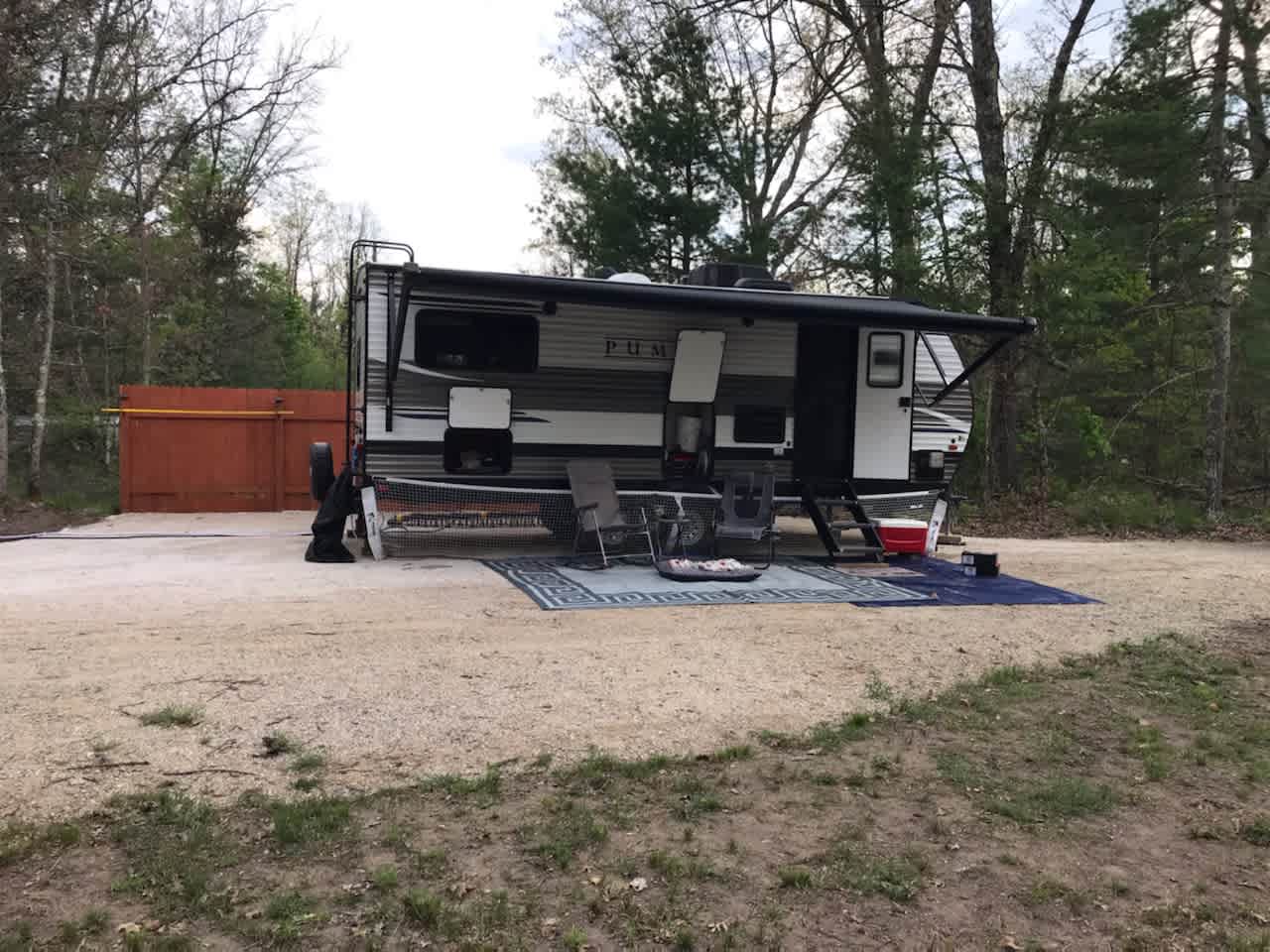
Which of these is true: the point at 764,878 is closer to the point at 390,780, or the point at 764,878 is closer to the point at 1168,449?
the point at 390,780

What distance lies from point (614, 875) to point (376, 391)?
5998 millimetres

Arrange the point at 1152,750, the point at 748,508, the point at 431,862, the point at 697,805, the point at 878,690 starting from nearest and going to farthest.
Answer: the point at 431,862, the point at 697,805, the point at 1152,750, the point at 878,690, the point at 748,508

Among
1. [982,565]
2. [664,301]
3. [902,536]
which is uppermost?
[664,301]

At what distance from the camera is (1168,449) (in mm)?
15805

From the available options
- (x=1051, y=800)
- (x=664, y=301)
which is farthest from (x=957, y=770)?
(x=664, y=301)

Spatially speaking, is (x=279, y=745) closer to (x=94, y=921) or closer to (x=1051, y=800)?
(x=94, y=921)

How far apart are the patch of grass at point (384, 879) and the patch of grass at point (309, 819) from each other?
272 millimetres

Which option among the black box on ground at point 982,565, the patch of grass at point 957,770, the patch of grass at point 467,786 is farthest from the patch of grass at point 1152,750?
the black box on ground at point 982,565

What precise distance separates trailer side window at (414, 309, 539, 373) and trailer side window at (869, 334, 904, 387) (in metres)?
3.34

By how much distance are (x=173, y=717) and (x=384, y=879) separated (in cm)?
168

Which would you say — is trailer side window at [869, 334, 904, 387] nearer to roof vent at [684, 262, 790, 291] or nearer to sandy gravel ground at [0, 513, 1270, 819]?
roof vent at [684, 262, 790, 291]

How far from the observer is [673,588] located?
688 centimetres

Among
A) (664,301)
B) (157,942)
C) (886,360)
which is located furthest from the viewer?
(886,360)

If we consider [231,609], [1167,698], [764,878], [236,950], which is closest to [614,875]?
[764,878]
